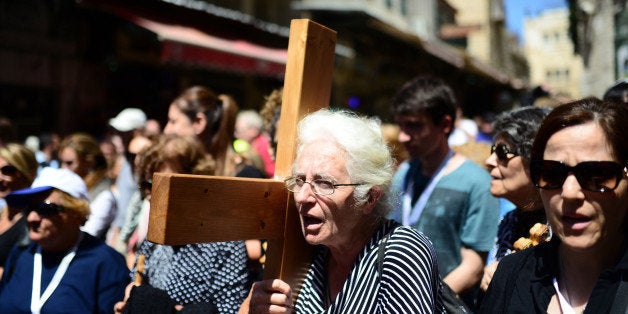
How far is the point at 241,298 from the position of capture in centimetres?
295

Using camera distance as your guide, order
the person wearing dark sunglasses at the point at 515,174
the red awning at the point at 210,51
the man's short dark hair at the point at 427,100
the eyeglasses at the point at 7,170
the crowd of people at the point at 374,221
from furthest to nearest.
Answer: the red awning at the point at 210,51 → the eyeglasses at the point at 7,170 → the man's short dark hair at the point at 427,100 → the person wearing dark sunglasses at the point at 515,174 → the crowd of people at the point at 374,221

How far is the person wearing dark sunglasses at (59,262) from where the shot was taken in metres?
3.08

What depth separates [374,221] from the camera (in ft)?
6.97

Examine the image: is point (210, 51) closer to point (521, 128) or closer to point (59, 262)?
point (59, 262)

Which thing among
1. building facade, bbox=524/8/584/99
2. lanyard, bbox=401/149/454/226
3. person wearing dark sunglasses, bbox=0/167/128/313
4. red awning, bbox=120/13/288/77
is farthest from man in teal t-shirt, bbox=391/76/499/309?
building facade, bbox=524/8/584/99

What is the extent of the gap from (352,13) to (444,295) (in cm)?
1418

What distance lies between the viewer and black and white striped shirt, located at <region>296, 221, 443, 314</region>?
1.94m

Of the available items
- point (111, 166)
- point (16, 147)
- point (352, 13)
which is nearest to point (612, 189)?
point (16, 147)

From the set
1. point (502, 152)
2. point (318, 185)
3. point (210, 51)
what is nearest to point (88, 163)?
point (502, 152)

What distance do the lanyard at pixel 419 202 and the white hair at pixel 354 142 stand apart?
1399 mm

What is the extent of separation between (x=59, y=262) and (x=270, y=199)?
1.74m

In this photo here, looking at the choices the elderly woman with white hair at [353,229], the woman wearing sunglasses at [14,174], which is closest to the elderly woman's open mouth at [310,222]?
the elderly woman with white hair at [353,229]

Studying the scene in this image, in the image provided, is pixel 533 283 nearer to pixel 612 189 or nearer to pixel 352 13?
pixel 612 189

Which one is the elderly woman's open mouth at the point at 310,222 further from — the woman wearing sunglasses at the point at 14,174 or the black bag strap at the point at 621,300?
the woman wearing sunglasses at the point at 14,174
